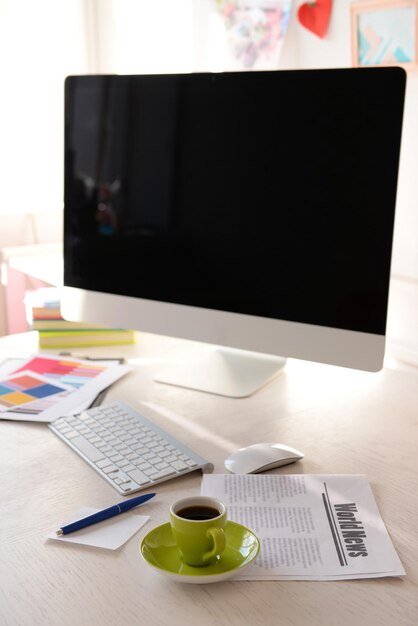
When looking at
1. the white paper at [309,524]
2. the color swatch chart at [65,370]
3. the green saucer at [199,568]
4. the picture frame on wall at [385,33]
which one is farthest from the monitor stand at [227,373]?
the picture frame on wall at [385,33]

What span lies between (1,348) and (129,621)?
103 cm

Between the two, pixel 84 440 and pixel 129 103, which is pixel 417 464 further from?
pixel 129 103

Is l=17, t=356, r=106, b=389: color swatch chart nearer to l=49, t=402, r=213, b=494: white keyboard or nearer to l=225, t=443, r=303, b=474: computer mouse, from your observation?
l=49, t=402, r=213, b=494: white keyboard

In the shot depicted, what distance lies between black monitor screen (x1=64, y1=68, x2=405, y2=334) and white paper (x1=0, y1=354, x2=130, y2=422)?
16cm

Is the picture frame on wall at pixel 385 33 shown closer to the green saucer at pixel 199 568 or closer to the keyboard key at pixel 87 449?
the keyboard key at pixel 87 449

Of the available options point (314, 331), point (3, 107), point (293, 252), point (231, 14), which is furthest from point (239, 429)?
point (3, 107)

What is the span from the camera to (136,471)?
1050mm

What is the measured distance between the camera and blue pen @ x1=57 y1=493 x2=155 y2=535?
89cm

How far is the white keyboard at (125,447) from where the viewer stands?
104 centimetres

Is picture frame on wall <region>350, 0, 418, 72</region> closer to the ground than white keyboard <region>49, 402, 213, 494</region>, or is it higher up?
higher up

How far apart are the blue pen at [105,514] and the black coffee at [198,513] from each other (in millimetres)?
124

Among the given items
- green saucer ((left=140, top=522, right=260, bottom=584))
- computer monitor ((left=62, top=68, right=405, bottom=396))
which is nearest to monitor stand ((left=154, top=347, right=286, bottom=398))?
computer monitor ((left=62, top=68, right=405, bottom=396))

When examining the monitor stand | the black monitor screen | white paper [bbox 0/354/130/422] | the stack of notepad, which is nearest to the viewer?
the black monitor screen

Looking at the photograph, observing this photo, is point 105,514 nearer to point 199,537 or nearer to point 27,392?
point 199,537
